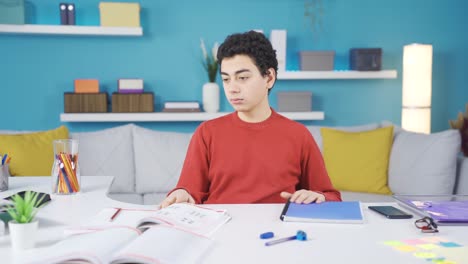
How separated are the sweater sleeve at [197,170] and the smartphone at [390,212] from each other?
58 centimetres

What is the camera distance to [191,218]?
1313 mm

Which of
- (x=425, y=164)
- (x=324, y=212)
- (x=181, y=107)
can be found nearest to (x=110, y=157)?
(x=181, y=107)

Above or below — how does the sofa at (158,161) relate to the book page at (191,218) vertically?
below

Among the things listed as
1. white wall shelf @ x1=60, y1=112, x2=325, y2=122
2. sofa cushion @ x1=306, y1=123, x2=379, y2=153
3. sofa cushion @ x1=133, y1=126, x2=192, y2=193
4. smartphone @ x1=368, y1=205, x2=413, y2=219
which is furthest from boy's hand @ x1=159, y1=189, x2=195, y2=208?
white wall shelf @ x1=60, y1=112, x2=325, y2=122

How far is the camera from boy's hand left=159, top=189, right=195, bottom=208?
4.94ft

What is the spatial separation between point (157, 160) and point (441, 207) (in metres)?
2.29

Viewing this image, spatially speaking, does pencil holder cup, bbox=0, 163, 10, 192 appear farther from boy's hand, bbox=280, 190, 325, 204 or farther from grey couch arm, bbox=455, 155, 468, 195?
grey couch arm, bbox=455, 155, 468, 195

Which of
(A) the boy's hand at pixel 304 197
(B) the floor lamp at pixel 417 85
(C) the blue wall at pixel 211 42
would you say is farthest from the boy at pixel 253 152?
(B) the floor lamp at pixel 417 85

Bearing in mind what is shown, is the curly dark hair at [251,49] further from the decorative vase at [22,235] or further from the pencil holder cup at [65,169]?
the decorative vase at [22,235]

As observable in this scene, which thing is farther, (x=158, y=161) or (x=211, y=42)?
(x=211, y=42)

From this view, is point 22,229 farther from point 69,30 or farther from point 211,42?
point 211,42

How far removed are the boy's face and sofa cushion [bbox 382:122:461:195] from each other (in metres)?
1.82

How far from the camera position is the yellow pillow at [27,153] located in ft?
10.2

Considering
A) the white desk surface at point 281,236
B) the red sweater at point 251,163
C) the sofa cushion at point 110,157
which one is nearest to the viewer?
the white desk surface at point 281,236
